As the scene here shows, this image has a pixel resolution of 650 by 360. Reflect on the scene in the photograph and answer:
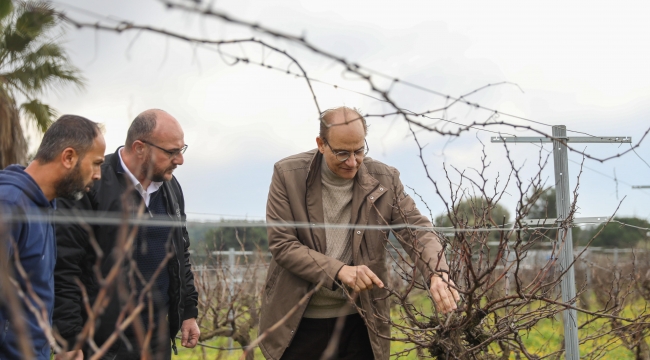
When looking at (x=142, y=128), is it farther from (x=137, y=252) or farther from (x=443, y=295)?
(x=443, y=295)

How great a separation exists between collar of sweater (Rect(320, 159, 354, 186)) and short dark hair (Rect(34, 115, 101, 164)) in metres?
1.30

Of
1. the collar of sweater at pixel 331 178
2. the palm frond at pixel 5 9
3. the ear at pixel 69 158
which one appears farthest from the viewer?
the palm frond at pixel 5 9

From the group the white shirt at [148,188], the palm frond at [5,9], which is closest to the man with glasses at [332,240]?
the white shirt at [148,188]

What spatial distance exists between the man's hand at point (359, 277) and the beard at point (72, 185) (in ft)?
3.73

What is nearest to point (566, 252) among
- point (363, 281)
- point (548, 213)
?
point (363, 281)

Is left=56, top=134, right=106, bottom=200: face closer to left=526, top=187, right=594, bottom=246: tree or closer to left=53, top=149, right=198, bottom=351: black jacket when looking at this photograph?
left=53, top=149, right=198, bottom=351: black jacket

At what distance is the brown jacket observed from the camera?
10.3ft

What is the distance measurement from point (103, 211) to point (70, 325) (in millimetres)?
532

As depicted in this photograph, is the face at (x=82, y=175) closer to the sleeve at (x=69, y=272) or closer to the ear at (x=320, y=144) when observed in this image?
the sleeve at (x=69, y=272)

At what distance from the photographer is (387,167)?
11.4 ft

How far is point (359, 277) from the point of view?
2832mm

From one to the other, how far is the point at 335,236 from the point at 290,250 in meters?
0.32

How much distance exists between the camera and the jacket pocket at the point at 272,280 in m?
3.28

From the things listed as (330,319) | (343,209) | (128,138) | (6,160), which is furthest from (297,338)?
(6,160)
